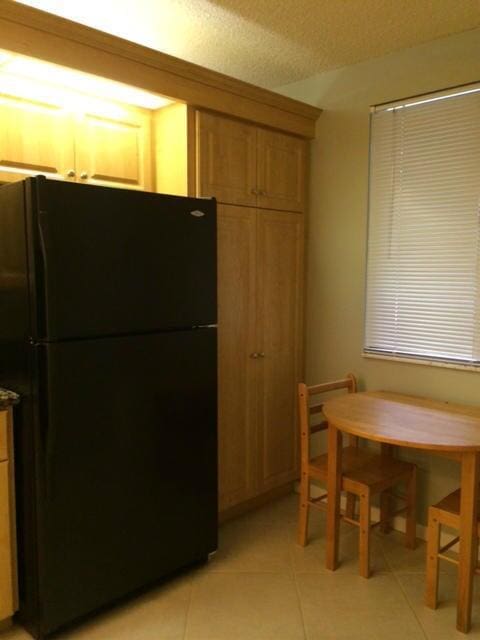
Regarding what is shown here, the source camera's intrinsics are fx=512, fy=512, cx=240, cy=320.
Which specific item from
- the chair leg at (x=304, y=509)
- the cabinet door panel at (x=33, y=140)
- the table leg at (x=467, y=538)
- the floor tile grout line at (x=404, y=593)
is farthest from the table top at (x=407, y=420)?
the cabinet door panel at (x=33, y=140)

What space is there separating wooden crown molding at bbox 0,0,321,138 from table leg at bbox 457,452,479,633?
193 cm

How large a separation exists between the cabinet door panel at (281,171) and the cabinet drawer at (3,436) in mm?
1658

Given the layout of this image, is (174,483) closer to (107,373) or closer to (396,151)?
(107,373)

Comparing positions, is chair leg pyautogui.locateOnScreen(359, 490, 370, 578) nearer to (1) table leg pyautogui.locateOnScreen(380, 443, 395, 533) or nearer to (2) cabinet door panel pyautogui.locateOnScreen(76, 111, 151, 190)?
(1) table leg pyautogui.locateOnScreen(380, 443, 395, 533)

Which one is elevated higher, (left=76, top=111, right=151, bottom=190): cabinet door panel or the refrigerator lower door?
(left=76, top=111, right=151, bottom=190): cabinet door panel

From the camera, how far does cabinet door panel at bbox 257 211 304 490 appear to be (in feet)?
9.46

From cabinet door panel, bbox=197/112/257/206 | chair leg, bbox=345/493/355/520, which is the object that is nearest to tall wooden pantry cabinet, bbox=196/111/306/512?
cabinet door panel, bbox=197/112/257/206

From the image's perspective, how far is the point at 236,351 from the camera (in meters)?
2.75

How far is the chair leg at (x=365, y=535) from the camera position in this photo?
2.32m

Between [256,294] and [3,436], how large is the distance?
4.80 feet

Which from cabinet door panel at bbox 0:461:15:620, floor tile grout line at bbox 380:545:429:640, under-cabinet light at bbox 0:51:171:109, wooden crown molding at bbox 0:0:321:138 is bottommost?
floor tile grout line at bbox 380:545:429:640

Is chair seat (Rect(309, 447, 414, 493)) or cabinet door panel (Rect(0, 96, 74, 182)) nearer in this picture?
cabinet door panel (Rect(0, 96, 74, 182))

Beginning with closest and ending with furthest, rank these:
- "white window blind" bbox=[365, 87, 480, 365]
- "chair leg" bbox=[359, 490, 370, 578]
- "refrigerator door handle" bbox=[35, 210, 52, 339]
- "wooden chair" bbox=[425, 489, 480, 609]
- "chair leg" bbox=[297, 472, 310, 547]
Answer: "refrigerator door handle" bbox=[35, 210, 52, 339], "wooden chair" bbox=[425, 489, 480, 609], "chair leg" bbox=[359, 490, 370, 578], "white window blind" bbox=[365, 87, 480, 365], "chair leg" bbox=[297, 472, 310, 547]

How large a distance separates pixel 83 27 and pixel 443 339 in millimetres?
2136
